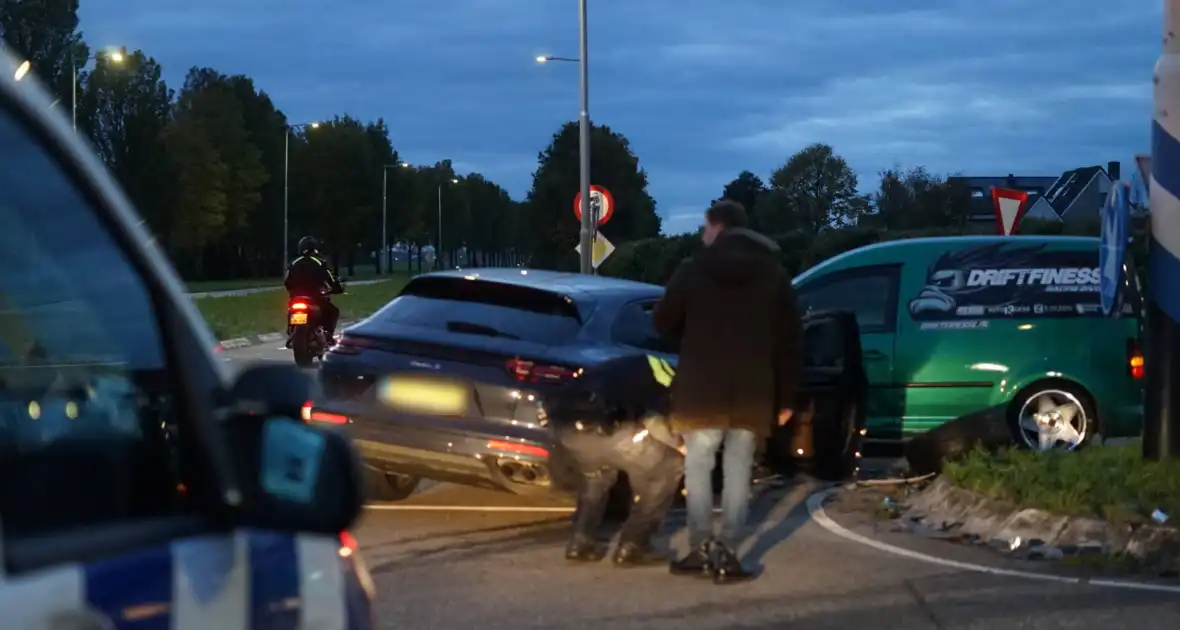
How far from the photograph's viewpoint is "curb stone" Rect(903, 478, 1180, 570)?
304 inches

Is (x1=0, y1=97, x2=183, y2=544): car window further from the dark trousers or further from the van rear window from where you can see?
the van rear window

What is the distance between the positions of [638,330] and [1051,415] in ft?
13.3

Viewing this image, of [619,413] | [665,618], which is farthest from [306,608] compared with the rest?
[619,413]

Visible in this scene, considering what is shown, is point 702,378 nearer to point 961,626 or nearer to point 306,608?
point 961,626

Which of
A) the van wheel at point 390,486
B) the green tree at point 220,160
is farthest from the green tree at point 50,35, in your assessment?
the green tree at point 220,160

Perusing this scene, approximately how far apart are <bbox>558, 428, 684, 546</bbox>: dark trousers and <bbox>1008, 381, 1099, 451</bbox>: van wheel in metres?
4.42

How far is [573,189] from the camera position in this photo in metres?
61.1

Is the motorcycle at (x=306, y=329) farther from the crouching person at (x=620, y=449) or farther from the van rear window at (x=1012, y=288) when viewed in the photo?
the crouching person at (x=620, y=449)

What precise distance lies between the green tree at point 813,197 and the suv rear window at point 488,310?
28210mm

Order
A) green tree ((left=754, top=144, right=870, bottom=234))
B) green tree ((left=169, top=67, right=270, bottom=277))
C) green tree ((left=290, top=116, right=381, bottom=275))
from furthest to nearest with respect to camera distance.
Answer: green tree ((left=290, top=116, right=381, bottom=275)), green tree ((left=169, top=67, right=270, bottom=277)), green tree ((left=754, top=144, right=870, bottom=234))

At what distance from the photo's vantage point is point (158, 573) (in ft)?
7.18

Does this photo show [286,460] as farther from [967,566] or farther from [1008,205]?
[1008,205]

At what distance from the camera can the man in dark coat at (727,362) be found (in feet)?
23.4

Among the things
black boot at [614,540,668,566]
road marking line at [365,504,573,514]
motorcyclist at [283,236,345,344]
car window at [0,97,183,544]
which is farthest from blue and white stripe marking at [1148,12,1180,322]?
motorcyclist at [283,236,345,344]
